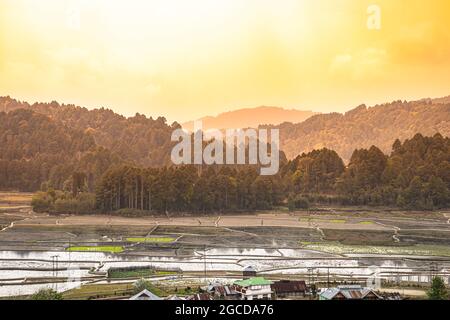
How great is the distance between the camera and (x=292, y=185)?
Answer: 55.1ft

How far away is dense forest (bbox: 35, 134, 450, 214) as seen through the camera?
1517cm

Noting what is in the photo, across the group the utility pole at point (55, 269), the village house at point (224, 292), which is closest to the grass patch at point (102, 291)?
the utility pole at point (55, 269)

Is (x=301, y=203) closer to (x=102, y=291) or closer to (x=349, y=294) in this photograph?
(x=349, y=294)

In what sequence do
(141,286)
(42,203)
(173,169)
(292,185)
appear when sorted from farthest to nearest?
(292,185) → (173,169) → (42,203) → (141,286)

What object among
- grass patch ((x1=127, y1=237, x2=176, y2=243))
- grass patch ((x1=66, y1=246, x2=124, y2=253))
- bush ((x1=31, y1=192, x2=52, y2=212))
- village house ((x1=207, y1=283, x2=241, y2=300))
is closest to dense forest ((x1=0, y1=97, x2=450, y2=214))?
bush ((x1=31, y1=192, x2=52, y2=212))

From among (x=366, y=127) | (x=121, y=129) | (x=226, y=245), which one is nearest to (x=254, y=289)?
(x=226, y=245)

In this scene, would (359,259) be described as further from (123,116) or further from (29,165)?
(29,165)

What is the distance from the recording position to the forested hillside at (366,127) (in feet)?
53.2

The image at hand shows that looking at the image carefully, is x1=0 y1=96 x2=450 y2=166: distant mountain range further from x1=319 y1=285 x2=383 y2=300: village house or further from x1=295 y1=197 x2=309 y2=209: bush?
x1=319 y1=285 x2=383 y2=300: village house

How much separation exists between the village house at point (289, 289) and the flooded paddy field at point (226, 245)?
1.23 meters

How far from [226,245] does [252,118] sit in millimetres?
3677

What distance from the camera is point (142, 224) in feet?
46.6

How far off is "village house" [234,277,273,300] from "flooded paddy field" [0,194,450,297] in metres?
1.48
